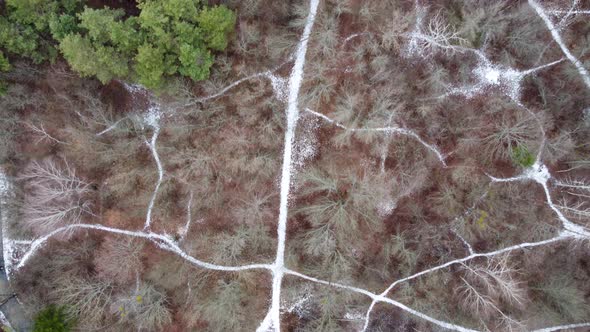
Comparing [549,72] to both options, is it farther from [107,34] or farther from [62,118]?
[62,118]

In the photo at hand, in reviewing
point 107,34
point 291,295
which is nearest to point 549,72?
point 291,295

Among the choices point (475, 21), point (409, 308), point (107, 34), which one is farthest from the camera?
point (409, 308)

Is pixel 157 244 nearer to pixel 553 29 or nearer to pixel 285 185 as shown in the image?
pixel 285 185

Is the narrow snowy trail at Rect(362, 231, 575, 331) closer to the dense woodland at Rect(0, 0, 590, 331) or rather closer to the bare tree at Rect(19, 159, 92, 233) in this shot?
the dense woodland at Rect(0, 0, 590, 331)

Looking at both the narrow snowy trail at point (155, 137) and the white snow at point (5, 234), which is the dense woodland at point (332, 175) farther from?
the white snow at point (5, 234)

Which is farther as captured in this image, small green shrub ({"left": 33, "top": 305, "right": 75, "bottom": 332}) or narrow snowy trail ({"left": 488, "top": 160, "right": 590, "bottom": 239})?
narrow snowy trail ({"left": 488, "top": 160, "right": 590, "bottom": 239})

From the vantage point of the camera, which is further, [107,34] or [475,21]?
[475,21]

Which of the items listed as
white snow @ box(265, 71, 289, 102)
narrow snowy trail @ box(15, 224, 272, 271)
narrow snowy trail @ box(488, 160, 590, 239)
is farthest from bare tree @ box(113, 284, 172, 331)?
narrow snowy trail @ box(488, 160, 590, 239)
